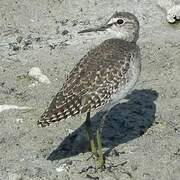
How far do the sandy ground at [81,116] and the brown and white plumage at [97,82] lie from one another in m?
0.93

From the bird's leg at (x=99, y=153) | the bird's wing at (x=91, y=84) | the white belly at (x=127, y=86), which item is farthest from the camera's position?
the bird's leg at (x=99, y=153)

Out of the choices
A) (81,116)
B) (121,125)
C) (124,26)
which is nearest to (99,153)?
(121,125)

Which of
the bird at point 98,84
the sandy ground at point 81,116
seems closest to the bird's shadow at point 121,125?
the sandy ground at point 81,116

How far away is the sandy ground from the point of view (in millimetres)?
8336

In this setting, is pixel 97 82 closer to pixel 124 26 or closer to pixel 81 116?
pixel 124 26

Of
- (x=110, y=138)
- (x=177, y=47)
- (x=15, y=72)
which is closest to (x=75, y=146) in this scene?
(x=110, y=138)

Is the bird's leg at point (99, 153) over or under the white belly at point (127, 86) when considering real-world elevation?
under

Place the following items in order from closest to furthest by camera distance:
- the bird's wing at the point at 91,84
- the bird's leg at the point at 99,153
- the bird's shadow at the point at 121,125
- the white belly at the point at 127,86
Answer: the bird's wing at the point at 91,84
the white belly at the point at 127,86
the bird's leg at the point at 99,153
the bird's shadow at the point at 121,125

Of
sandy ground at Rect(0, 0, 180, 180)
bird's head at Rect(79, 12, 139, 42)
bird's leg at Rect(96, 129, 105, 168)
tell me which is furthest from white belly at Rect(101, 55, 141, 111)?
sandy ground at Rect(0, 0, 180, 180)

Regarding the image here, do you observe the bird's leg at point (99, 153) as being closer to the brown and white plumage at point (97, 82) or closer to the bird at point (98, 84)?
the bird at point (98, 84)

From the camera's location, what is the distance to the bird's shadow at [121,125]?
8.80 m

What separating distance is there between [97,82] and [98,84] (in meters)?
0.03

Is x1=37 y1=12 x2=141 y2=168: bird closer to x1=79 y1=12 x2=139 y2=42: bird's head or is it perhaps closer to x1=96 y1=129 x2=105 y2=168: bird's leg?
x1=96 y1=129 x2=105 y2=168: bird's leg

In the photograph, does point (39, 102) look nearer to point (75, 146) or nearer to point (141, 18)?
point (75, 146)
